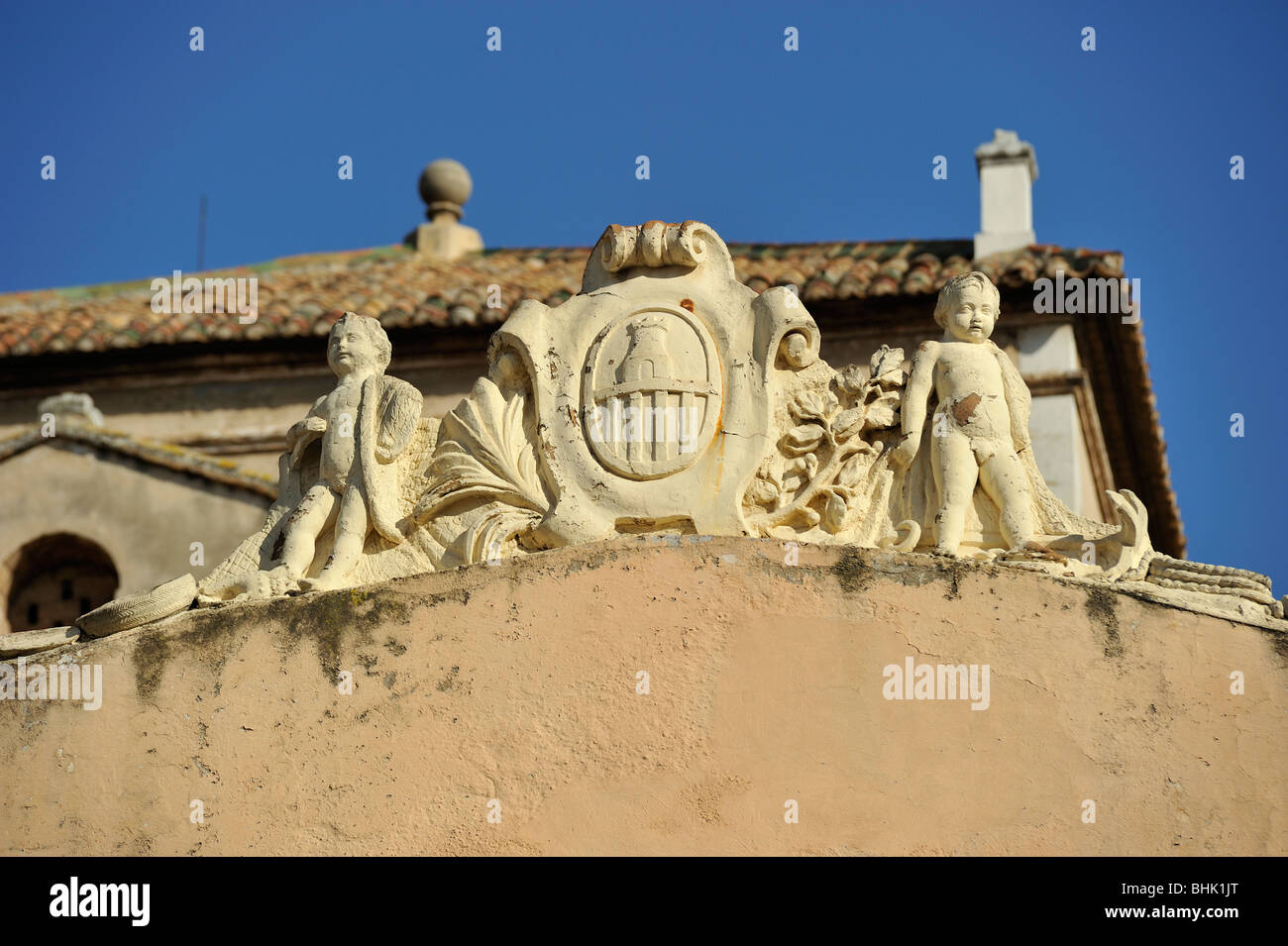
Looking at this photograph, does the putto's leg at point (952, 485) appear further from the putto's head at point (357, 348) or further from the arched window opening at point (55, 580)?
the arched window opening at point (55, 580)

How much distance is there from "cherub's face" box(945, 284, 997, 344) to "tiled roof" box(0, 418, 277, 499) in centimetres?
783

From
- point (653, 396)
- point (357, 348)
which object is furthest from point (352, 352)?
point (653, 396)

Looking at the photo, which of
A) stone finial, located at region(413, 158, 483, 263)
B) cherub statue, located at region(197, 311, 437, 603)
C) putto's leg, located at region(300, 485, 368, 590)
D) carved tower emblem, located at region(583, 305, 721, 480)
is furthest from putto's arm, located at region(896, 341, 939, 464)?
stone finial, located at region(413, 158, 483, 263)

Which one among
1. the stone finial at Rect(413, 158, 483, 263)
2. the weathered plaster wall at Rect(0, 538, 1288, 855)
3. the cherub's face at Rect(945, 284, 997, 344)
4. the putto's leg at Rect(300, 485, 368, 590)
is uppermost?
the stone finial at Rect(413, 158, 483, 263)

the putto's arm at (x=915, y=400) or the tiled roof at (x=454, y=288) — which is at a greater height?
the tiled roof at (x=454, y=288)

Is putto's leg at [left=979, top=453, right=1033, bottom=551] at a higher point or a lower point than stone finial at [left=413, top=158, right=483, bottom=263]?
lower

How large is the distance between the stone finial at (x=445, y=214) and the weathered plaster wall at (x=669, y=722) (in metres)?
13.5

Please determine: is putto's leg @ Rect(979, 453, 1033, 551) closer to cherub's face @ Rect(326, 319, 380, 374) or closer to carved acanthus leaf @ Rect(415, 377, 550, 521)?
carved acanthus leaf @ Rect(415, 377, 550, 521)

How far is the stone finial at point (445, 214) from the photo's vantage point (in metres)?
22.7

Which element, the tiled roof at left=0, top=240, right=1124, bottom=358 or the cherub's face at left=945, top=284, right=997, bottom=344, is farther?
the tiled roof at left=0, top=240, right=1124, bottom=358

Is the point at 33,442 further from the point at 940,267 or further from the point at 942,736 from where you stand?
the point at 942,736

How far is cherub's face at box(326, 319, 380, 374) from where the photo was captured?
9914mm

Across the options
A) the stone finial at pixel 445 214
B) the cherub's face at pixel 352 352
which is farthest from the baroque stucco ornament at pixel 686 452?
the stone finial at pixel 445 214
